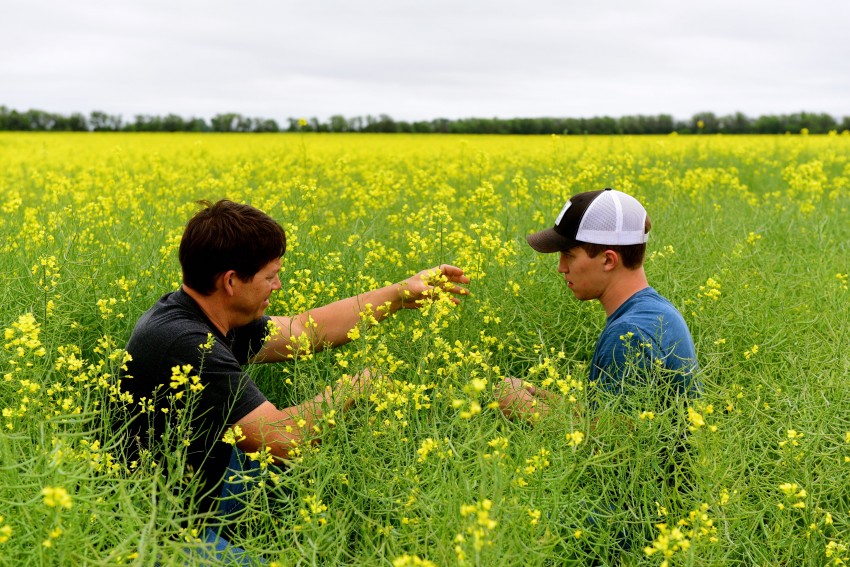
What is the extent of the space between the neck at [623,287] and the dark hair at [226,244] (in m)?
1.39

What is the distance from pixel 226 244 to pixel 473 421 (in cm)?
113

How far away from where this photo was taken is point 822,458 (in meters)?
2.70

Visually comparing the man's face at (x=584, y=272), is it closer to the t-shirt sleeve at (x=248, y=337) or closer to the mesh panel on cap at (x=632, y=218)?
the mesh panel on cap at (x=632, y=218)

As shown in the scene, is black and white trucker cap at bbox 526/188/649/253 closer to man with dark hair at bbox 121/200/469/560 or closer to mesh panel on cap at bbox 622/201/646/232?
mesh panel on cap at bbox 622/201/646/232

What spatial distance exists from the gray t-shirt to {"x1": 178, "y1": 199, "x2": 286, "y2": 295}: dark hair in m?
0.15

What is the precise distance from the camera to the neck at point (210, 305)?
9.90 ft

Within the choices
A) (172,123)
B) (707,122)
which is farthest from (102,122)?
(707,122)

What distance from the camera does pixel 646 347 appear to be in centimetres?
284

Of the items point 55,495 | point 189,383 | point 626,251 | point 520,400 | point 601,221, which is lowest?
point 520,400

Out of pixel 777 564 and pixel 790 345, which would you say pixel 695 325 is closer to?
pixel 790 345

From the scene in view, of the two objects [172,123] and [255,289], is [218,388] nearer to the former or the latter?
[255,289]

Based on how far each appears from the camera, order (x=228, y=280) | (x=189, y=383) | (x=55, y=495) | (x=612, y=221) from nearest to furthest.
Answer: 1. (x=55, y=495)
2. (x=189, y=383)
3. (x=228, y=280)
4. (x=612, y=221)

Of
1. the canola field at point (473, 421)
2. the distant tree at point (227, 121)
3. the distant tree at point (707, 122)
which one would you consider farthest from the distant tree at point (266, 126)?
the canola field at point (473, 421)

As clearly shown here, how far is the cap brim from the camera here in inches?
132
